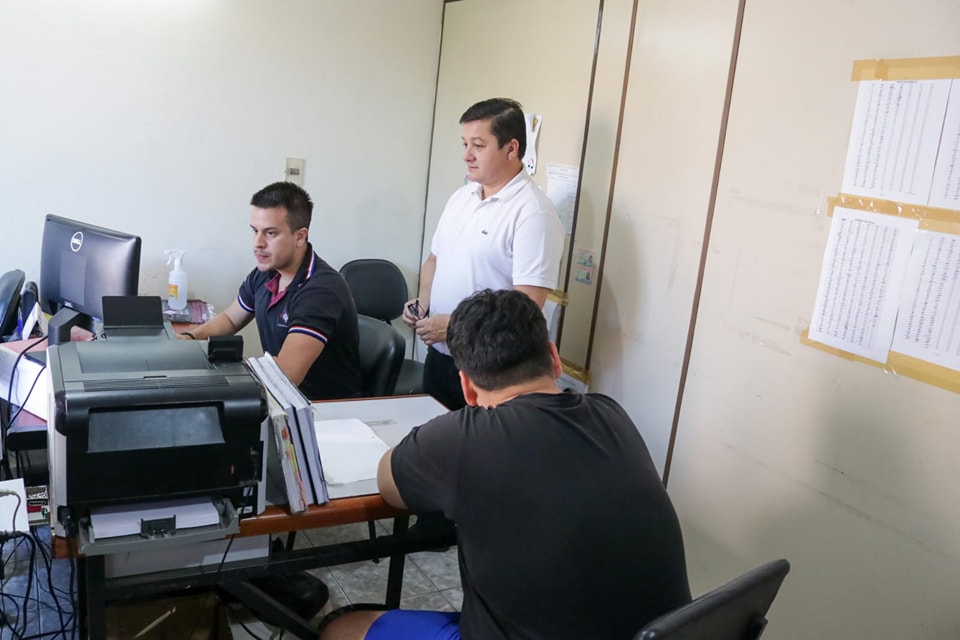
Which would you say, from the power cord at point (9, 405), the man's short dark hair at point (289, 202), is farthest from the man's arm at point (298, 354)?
the power cord at point (9, 405)

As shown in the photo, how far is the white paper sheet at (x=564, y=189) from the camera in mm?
2877

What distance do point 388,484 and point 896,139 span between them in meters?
1.39

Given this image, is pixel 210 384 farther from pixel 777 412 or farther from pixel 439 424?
pixel 777 412

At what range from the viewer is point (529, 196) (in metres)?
2.53

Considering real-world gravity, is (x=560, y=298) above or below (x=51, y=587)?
above

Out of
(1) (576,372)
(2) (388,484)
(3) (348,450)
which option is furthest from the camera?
(1) (576,372)

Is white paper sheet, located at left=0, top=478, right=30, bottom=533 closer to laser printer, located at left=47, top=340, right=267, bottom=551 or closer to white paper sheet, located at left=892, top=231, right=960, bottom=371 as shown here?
laser printer, located at left=47, top=340, right=267, bottom=551

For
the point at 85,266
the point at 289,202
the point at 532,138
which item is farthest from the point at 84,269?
the point at 532,138

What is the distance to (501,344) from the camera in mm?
1426

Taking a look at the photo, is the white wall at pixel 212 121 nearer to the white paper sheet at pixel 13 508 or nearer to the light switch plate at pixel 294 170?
the light switch plate at pixel 294 170

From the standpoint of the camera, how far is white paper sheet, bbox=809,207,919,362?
1780 millimetres

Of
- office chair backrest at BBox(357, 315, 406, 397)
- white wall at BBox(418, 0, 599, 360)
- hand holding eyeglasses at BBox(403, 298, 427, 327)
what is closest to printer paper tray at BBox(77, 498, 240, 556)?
office chair backrest at BBox(357, 315, 406, 397)

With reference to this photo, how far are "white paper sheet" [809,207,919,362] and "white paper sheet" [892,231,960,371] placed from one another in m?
0.02

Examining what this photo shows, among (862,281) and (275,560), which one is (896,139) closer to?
(862,281)
